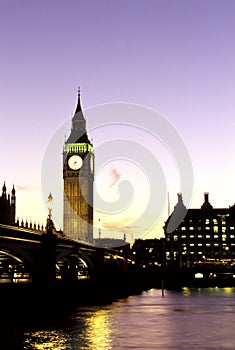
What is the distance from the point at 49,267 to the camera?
290ft

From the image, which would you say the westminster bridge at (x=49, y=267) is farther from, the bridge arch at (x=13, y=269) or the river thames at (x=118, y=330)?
the river thames at (x=118, y=330)

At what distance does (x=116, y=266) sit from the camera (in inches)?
6265

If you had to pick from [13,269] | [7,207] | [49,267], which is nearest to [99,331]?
[49,267]

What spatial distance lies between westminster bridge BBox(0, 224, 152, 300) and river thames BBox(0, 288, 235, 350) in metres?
9.41

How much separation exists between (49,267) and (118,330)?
3186 cm

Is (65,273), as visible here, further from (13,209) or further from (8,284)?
(13,209)

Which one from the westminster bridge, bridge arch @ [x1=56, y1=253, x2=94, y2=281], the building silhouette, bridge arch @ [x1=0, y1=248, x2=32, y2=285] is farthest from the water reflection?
the building silhouette

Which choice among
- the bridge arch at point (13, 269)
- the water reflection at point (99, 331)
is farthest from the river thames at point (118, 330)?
the bridge arch at point (13, 269)

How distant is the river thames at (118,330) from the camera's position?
160 feet

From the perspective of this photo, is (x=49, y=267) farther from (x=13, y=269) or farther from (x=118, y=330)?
(x=118, y=330)

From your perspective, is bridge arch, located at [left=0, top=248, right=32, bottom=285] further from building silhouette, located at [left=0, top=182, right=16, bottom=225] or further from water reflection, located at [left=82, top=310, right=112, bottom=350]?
building silhouette, located at [left=0, top=182, right=16, bottom=225]

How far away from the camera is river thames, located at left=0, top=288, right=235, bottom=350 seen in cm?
4869

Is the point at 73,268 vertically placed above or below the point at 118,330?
above

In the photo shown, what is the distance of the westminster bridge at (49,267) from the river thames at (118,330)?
9411 mm
